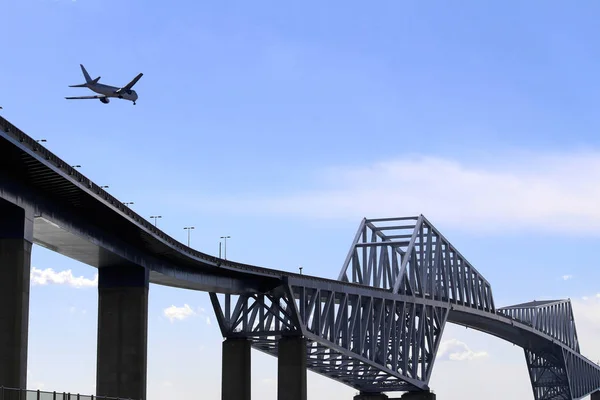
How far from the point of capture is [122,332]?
8825cm

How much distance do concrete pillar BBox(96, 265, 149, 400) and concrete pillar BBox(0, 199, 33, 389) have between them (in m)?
24.2

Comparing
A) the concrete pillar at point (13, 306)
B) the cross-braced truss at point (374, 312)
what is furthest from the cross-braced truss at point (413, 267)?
the concrete pillar at point (13, 306)

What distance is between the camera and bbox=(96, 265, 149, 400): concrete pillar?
87312 mm

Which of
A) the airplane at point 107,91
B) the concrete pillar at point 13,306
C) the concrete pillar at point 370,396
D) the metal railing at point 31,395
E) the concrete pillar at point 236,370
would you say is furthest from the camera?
the concrete pillar at point 370,396

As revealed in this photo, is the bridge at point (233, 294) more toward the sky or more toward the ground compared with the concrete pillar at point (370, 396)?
more toward the sky

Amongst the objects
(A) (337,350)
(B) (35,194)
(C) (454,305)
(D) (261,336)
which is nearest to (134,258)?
(B) (35,194)

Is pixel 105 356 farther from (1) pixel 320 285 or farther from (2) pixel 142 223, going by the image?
(1) pixel 320 285

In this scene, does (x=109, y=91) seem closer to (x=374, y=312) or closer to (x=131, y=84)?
(x=131, y=84)

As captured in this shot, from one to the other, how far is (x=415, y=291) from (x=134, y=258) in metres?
79.8

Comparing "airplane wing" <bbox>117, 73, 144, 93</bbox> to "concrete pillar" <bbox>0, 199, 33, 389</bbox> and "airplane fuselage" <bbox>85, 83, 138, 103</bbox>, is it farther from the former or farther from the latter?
"concrete pillar" <bbox>0, 199, 33, 389</bbox>

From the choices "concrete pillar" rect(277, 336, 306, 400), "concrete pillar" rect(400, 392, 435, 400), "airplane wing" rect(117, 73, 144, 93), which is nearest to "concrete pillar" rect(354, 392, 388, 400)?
"concrete pillar" rect(400, 392, 435, 400)

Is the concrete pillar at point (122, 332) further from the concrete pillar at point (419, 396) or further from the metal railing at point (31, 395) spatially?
the concrete pillar at point (419, 396)

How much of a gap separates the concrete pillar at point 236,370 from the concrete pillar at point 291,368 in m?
3.27

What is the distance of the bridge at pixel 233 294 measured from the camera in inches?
2539
